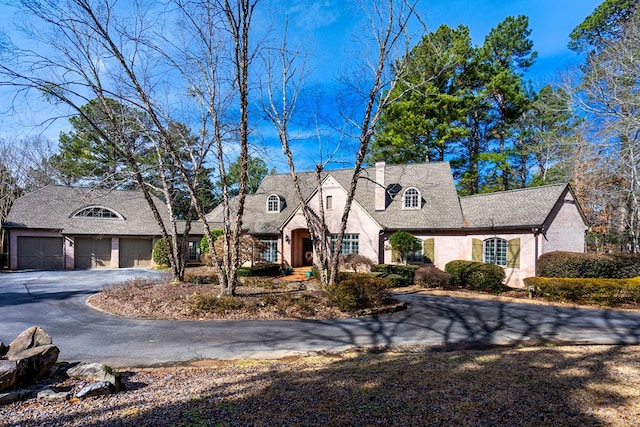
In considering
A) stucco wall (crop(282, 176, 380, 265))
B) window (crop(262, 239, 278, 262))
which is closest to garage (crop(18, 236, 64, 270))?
window (crop(262, 239, 278, 262))

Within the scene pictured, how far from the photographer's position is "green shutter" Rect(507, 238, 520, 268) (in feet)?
52.2

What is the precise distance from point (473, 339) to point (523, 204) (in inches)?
466

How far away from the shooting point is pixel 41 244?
22141 millimetres

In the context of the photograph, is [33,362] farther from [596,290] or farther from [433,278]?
[596,290]

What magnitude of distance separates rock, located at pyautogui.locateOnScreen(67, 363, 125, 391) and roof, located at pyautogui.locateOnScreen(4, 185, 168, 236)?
19.4 m

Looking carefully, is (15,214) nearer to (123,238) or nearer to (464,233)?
(123,238)

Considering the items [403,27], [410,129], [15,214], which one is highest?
[410,129]

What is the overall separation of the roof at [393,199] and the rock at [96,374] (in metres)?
14.6

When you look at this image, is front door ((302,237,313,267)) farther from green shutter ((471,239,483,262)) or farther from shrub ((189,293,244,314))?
shrub ((189,293,244,314))

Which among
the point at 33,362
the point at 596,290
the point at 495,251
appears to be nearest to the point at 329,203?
the point at 495,251

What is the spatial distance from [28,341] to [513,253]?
1801 centimetres

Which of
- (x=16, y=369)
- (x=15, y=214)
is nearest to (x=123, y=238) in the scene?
(x=15, y=214)

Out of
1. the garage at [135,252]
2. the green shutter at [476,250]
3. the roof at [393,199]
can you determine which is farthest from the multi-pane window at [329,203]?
the garage at [135,252]

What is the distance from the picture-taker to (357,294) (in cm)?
1037
